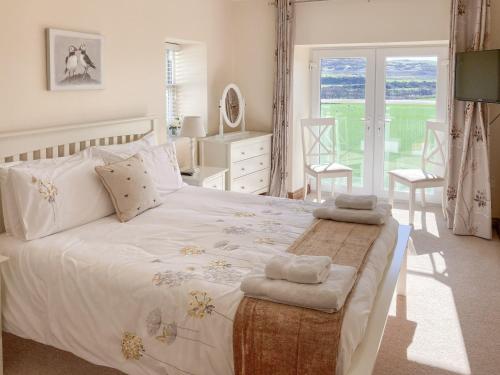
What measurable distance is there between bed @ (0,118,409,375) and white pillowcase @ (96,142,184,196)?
1.42 ft

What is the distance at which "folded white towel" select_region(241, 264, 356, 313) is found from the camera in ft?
6.37

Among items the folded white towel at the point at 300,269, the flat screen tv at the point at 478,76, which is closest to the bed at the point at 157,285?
the folded white towel at the point at 300,269

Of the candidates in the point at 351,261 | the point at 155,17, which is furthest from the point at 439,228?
the point at 155,17

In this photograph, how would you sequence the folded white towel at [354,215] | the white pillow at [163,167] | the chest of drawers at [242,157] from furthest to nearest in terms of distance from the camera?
the chest of drawers at [242,157]
the white pillow at [163,167]
the folded white towel at [354,215]

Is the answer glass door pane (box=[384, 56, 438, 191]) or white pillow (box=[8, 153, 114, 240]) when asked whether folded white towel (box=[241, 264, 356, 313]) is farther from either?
glass door pane (box=[384, 56, 438, 191])

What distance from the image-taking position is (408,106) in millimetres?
5977

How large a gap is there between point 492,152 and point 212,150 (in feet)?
9.17

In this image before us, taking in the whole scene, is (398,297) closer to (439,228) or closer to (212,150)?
(439,228)

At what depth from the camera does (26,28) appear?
3.27 m

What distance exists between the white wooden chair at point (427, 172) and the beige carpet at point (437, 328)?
0.81 meters

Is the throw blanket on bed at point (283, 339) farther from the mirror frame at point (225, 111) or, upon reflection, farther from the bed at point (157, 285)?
the mirror frame at point (225, 111)

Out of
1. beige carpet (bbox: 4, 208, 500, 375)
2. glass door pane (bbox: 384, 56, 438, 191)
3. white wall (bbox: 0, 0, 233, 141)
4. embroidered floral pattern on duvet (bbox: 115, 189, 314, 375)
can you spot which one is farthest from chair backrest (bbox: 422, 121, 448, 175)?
embroidered floral pattern on duvet (bbox: 115, 189, 314, 375)

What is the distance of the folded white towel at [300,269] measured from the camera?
6.79 feet

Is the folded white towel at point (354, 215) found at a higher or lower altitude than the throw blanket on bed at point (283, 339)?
higher
